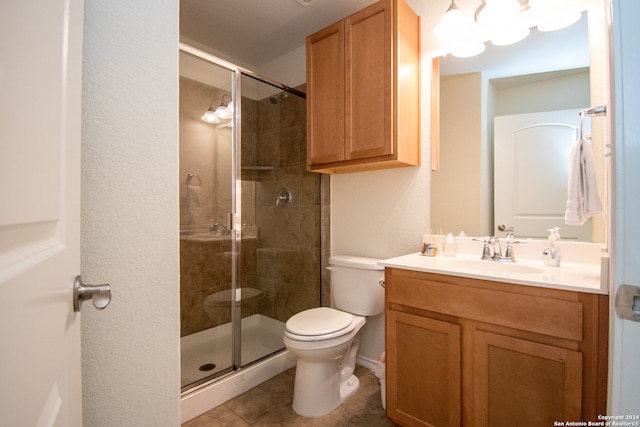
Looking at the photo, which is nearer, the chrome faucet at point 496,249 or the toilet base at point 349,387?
the chrome faucet at point 496,249

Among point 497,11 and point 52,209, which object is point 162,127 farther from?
point 497,11

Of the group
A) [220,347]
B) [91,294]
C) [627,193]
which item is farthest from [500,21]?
[220,347]

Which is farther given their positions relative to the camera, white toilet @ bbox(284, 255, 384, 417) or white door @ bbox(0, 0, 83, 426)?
white toilet @ bbox(284, 255, 384, 417)

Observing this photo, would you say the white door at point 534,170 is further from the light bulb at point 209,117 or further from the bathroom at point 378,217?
the light bulb at point 209,117

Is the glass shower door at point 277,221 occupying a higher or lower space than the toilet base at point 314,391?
higher

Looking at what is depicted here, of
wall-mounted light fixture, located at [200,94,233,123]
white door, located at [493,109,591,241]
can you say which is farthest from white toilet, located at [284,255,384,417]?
wall-mounted light fixture, located at [200,94,233,123]

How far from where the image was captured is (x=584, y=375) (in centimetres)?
97

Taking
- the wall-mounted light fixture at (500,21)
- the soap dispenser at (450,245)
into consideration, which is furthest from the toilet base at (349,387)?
the wall-mounted light fixture at (500,21)

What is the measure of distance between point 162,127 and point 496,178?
1.64 m

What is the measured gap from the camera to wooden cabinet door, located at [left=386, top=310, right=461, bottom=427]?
122cm

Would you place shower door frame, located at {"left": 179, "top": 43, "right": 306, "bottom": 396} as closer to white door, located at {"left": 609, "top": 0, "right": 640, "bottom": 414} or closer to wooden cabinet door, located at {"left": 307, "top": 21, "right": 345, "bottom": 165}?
wooden cabinet door, located at {"left": 307, "top": 21, "right": 345, "bottom": 165}

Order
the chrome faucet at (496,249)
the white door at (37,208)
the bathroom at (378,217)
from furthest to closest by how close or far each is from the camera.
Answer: the bathroom at (378,217)
the chrome faucet at (496,249)
the white door at (37,208)

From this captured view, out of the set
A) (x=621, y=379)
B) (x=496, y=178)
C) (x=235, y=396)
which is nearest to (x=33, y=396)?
(x=621, y=379)

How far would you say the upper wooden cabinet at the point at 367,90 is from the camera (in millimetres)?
1625
